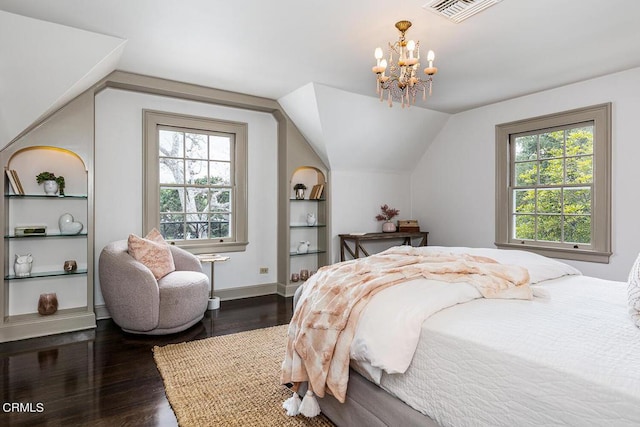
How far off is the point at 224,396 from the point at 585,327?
6.38 ft

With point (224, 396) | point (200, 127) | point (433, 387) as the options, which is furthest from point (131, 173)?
point (433, 387)

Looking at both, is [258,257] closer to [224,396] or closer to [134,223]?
[134,223]

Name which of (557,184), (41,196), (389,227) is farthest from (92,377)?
(557,184)

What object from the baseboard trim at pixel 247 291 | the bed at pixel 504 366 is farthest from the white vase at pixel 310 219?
the bed at pixel 504 366

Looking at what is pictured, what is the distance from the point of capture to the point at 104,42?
304 cm

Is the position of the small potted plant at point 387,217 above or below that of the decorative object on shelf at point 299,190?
below

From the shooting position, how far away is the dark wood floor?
2111 mm

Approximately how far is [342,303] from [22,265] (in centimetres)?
321

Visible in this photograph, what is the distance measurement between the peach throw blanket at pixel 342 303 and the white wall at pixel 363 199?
3087 mm

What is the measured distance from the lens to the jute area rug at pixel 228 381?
6.77 feet

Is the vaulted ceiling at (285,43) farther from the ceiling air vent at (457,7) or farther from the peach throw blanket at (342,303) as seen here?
the peach throw blanket at (342,303)

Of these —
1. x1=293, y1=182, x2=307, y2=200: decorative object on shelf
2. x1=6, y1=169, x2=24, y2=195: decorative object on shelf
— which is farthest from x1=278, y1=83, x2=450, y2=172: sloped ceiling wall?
x1=6, y1=169, x2=24, y2=195: decorative object on shelf

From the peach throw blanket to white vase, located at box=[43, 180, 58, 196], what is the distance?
9.36 feet

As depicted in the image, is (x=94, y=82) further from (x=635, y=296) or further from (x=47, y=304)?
(x=635, y=296)
